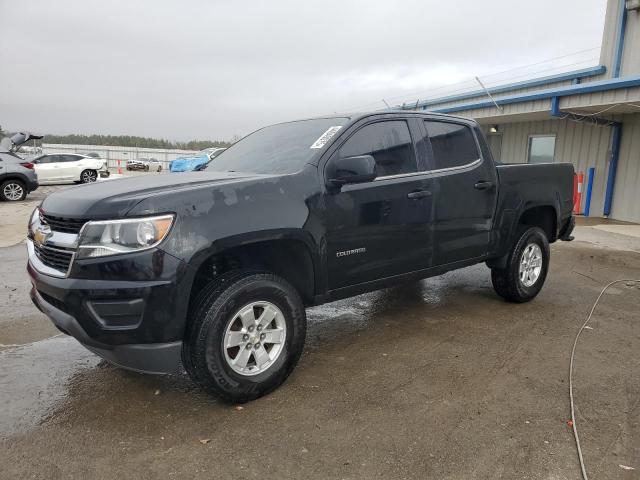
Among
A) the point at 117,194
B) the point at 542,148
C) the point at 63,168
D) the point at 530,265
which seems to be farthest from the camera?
the point at 63,168

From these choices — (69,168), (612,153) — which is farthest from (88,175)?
(612,153)

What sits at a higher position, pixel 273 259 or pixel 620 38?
pixel 620 38

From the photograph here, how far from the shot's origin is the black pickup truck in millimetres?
2732

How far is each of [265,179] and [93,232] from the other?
3.56 feet

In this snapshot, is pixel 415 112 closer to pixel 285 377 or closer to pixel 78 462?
pixel 285 377

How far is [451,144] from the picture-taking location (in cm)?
452

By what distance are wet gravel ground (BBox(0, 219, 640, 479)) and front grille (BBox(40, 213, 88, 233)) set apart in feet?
3.76

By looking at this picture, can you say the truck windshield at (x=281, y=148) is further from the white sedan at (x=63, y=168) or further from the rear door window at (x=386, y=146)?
the white sedan at (x=63, y=168)

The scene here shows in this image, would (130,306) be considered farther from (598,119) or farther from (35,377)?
(598,119)

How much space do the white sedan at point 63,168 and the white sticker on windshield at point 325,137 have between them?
2047 centimetres

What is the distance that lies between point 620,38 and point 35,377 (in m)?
15.0

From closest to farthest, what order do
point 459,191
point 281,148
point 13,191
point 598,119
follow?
point 281,148
point 459,191
point 598,119
point 13,191

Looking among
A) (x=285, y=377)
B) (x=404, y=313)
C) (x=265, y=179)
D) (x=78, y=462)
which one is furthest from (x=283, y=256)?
(x=404, y=313)

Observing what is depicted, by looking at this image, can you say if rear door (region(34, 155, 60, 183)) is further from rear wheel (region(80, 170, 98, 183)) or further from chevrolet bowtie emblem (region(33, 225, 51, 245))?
chevrolet bowtie emblem (region(33, 225, 51, 245))
